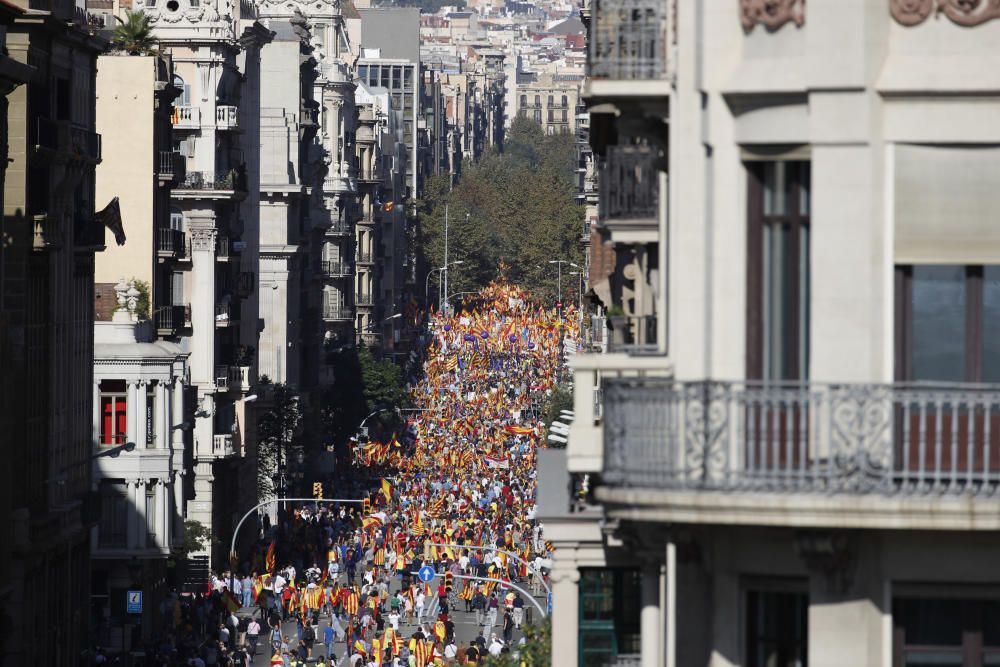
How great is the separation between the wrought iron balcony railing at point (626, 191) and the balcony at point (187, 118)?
185 feet

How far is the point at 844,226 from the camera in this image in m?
17.7

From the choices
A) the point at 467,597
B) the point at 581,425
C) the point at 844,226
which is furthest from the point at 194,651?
the point at 844,226

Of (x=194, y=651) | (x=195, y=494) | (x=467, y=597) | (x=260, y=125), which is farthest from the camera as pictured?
(x=260, y=125)

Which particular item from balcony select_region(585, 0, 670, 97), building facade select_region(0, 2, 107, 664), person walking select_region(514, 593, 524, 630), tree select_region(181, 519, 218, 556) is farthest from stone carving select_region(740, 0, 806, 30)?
tree select_region(181, 519, 218, 556)

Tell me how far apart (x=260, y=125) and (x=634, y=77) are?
85.8m

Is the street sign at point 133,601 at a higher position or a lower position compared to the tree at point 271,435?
lower

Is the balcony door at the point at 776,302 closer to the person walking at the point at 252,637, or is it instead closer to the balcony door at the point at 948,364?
the balcony door at the point at 948,364

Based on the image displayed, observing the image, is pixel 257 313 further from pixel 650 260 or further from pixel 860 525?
pixel 860 525

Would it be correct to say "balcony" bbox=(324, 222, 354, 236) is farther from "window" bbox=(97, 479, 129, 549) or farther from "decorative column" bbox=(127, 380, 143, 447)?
"window" bbox=(97, 479, 129, 549)

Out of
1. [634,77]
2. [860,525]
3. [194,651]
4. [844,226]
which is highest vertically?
[634,77]

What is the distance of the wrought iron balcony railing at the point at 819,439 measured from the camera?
1722cm

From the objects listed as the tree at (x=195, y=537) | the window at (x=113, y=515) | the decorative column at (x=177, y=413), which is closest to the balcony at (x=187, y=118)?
the tree at (x=195, y=537)

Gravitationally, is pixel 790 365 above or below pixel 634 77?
below

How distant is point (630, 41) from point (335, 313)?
342 feet
